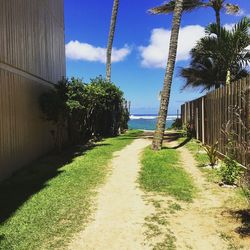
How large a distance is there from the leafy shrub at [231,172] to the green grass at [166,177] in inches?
28.3

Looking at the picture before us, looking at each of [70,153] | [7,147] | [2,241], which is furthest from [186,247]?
[70,153]

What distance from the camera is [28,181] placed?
10227mm

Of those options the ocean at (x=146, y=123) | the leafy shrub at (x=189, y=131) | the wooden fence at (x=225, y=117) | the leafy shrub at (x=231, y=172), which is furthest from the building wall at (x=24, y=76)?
the ocean at (x=146, y=123)

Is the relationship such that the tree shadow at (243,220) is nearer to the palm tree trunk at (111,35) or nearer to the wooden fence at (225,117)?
the wooden fence at (225,117)

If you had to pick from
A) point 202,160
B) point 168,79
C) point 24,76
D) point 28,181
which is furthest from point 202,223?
point 168,79

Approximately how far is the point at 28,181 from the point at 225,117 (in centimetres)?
539

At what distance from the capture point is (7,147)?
1083 cm

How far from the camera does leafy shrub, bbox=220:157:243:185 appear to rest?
350 inches

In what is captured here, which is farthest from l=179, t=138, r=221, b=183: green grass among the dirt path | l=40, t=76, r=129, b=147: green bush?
l=40, t=76, r=129, b=147: green bush

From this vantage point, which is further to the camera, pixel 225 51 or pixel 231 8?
pixel 231 8

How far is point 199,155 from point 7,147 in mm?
5914

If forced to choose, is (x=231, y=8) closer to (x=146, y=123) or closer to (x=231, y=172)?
(x=231, y=172)

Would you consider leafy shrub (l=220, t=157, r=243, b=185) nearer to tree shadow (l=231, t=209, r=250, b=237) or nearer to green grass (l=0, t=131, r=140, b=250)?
tree shadow (l=231, t=209, r=250, b=237)

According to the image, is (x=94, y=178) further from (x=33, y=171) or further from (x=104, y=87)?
(x=104, y=87)
